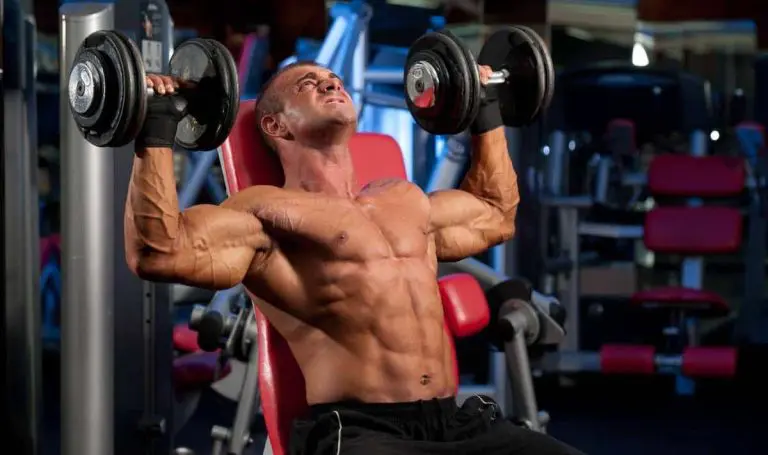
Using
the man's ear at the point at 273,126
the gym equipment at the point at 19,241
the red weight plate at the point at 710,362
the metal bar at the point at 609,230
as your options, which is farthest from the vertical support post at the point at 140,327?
the metal bar at the point at 609,230

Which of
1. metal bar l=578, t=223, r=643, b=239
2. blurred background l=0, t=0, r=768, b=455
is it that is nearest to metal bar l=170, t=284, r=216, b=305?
blurred background l=0, t=0, r=768, b=455

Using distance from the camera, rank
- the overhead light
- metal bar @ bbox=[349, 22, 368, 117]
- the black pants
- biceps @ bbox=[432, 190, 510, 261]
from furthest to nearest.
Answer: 1. the overhead light
2. metal bar @ bbox=[349, 22, 368, 117]
3. biceps @ bbox=[432, 190, 510, 261]
4. the black pants

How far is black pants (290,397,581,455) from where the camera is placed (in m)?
2.18

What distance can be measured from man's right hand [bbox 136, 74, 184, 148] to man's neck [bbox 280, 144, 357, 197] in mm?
395

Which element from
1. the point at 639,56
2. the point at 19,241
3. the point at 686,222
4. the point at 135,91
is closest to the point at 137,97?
the point at 135,91

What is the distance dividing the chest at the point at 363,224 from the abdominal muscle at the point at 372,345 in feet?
0.12

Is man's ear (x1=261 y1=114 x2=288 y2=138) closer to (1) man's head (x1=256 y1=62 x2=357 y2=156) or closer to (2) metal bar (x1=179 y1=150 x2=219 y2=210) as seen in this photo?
(1) man's head (x1=256 y1=62 x2=357 y2=156)

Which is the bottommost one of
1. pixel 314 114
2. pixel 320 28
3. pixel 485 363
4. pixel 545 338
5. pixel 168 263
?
pixel 485 363


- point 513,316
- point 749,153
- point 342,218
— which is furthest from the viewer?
point 749,153

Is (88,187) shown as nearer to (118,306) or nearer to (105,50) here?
(118,306)

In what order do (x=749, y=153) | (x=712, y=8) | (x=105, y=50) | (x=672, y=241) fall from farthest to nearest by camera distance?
1. (x=712, y=8)
2. (x=749, y=153)
3. (x=672, y=241)
4. (x=105, y=50)

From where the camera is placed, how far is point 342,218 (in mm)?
2346

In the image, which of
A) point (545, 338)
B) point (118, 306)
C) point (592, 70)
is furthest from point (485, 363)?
point (118, 306)

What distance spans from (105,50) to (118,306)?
1.02m
